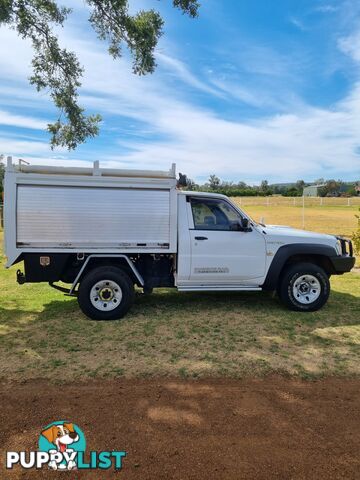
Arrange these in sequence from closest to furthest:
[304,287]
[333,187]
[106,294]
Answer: [106,294]
[304,287]
[333,187]

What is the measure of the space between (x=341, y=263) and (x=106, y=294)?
4007 mm

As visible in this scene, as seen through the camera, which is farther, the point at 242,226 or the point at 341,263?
the point at 341,263

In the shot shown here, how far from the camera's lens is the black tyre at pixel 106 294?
20.1 feet

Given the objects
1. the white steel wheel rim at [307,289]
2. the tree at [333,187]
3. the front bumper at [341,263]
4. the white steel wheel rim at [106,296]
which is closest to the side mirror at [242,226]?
the white steel wheel rim at [307,289]

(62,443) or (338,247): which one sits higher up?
(338,247)

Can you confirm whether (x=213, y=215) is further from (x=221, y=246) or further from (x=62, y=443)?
(x=62, y=443)

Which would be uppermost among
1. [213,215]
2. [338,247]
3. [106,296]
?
[213,215]

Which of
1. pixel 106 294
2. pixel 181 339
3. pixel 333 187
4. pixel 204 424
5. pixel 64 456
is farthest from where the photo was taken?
pixel 333 187

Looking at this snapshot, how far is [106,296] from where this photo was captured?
621 cm

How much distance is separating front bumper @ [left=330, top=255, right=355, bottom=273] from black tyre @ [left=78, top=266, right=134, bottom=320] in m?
3.49

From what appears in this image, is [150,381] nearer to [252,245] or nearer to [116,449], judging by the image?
[116,449]

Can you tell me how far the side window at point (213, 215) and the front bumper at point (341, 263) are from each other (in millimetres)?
1817

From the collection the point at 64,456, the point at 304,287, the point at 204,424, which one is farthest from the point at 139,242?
the point at 64,456

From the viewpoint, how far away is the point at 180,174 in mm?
6516
